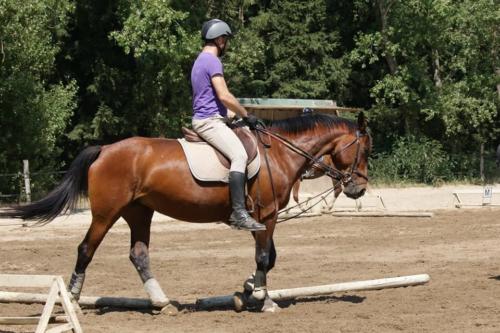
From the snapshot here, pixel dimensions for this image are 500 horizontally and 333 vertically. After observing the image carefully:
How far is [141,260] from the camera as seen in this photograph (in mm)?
9680

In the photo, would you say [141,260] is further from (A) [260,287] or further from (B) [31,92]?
(B) [31,92]

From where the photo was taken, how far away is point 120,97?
32688 millimetres

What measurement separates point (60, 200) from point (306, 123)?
316 cm

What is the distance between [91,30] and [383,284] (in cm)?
2456

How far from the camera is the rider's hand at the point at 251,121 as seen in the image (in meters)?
9.62

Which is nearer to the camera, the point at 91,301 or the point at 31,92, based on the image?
the point at 91,301

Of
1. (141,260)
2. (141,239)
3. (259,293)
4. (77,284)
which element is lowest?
(259,293)

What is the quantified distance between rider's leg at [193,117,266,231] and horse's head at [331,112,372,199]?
1.53 meters

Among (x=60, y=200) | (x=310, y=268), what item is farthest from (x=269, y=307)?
(x=310, y=268)

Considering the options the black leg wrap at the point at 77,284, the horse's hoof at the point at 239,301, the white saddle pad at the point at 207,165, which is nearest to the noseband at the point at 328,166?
the white saddle pad at the point at 207,165

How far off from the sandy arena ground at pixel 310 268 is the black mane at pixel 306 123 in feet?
7.00

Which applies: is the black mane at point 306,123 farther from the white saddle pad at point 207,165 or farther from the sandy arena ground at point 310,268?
the sandy arena ground at point 310,268

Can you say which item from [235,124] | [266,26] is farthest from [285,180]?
[266,26]

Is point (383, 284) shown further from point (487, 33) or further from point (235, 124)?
point (487, 33)
